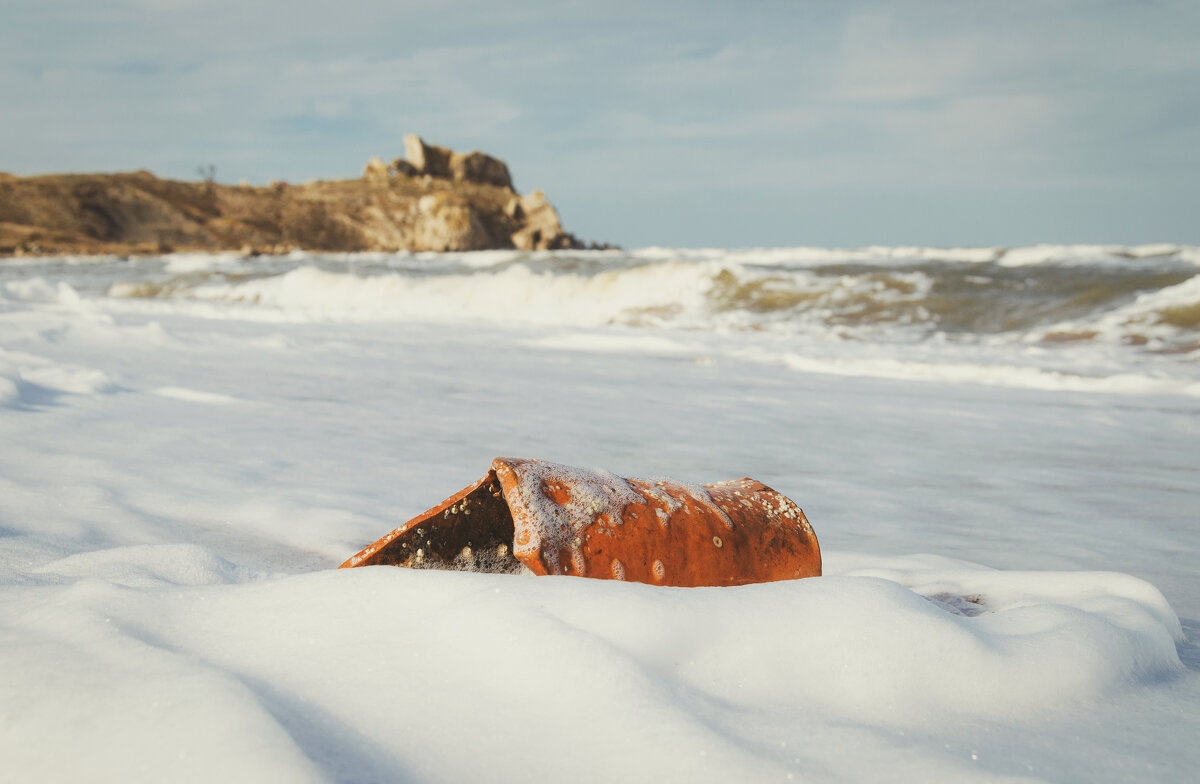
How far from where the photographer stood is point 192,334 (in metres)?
6.57

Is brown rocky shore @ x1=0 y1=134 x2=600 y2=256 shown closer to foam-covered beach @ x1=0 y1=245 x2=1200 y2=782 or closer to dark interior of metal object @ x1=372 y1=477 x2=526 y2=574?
foam-covered beach @ x1=0 y1=245 x2=1200 y2=782

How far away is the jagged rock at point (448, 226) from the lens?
58.9 metres

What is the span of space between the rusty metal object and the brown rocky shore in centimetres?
5644

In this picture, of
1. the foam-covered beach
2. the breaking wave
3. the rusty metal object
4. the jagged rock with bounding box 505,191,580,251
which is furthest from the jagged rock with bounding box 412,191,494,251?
the rusty metal object

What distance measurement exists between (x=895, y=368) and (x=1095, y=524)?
4.25 m

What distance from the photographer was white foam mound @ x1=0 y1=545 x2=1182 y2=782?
87 centimetres

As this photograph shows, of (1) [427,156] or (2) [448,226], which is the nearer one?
(2) [448,226]

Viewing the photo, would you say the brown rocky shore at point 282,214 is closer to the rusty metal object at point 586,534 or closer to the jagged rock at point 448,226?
the jagged rock at point 448,226

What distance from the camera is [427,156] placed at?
236ft

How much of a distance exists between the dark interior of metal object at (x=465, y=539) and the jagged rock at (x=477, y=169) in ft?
→ 241

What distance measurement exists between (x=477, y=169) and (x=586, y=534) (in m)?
74.4

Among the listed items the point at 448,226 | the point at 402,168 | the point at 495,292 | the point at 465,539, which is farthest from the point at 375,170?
the point at 465,539

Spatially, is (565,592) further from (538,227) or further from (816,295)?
(538,227)

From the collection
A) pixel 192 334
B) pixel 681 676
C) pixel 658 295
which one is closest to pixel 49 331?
pixel 192 334
